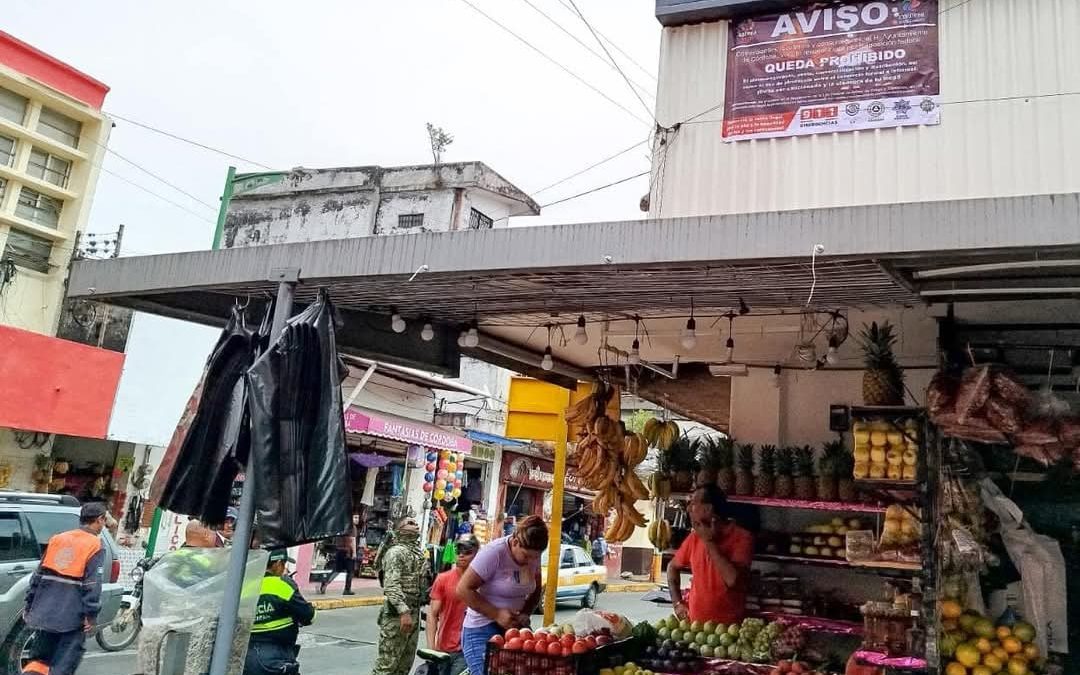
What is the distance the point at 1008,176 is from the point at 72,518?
415 inches

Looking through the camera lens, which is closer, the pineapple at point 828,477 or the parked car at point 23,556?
the pineapple at point 828,477

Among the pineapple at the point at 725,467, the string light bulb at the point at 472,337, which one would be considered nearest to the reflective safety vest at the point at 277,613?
the string light bulb at the point at 472,337

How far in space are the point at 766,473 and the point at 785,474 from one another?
17 cm

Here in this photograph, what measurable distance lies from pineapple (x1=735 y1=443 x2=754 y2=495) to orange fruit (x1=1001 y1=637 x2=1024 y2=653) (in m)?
2.68

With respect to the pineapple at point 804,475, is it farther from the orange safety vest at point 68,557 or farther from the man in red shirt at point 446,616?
the orange safety vest at point 68,557

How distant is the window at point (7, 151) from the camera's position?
14.6 metres

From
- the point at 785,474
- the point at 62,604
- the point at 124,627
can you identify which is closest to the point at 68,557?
the point at 62,604

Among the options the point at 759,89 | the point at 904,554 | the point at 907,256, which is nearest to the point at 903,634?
the point at 904,554

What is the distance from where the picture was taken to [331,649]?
1141cm

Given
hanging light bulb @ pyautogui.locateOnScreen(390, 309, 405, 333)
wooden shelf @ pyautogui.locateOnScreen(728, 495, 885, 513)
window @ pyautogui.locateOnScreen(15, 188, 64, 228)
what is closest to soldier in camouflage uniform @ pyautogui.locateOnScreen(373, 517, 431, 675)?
hanging light bulb @ pyautogui.locateOnScreen(390, 309, 405, 333)

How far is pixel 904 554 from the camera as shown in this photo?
5.66 meters

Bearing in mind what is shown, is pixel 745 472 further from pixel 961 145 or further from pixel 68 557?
pixel 68 557

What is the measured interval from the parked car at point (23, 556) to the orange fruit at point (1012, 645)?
8.89 meters

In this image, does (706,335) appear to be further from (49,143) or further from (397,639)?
(49,143)
